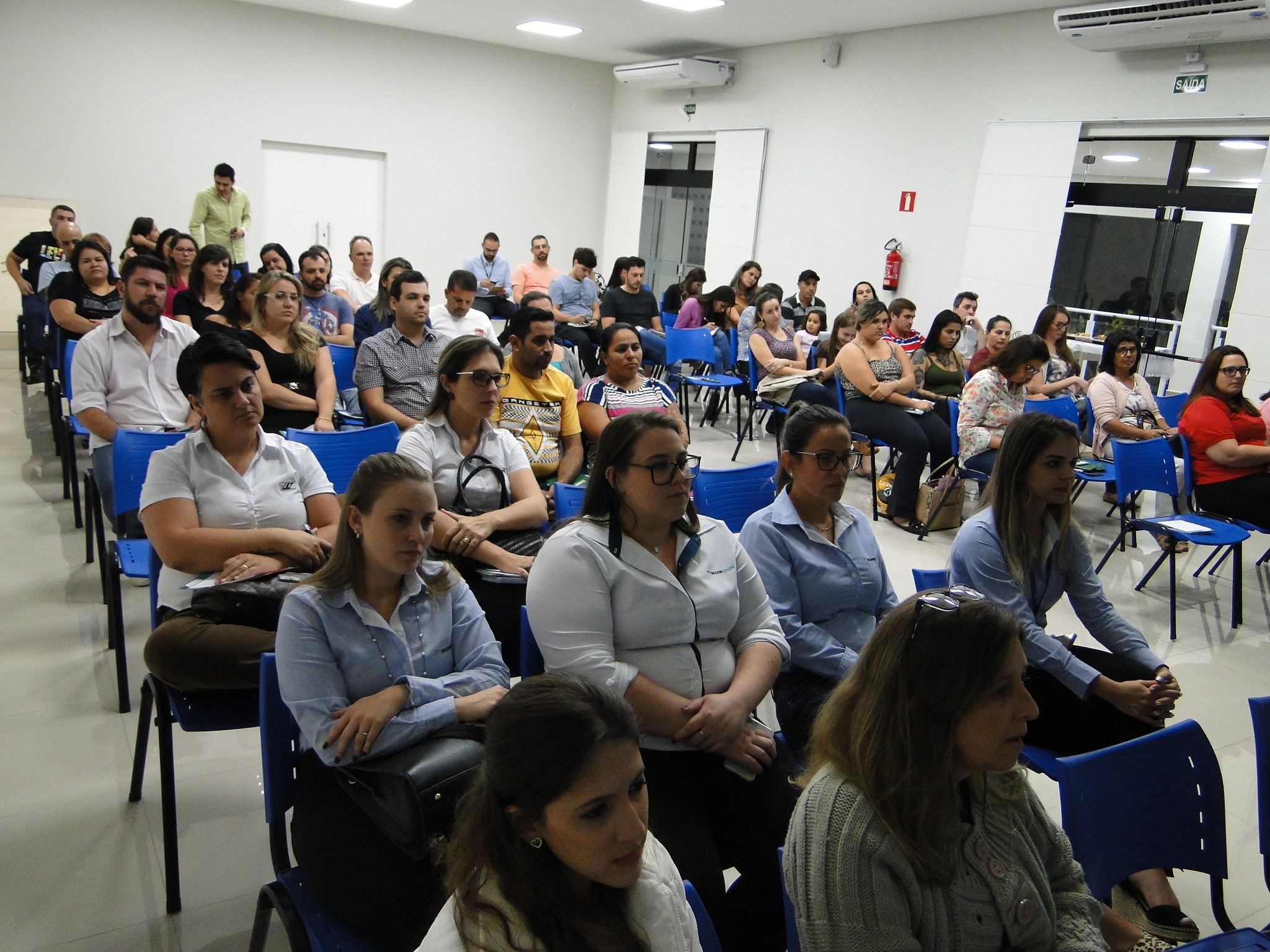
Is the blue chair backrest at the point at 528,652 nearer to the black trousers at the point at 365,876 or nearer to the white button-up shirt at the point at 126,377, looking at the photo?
the black trousers at the point at 365,876

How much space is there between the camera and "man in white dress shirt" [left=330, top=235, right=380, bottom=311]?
7866mm

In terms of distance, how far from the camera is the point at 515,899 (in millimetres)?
1104

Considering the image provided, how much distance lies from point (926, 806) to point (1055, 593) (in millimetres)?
1558

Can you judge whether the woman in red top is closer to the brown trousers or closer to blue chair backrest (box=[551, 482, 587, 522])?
blue chair backrest (box=[551, 482, 587, 522])

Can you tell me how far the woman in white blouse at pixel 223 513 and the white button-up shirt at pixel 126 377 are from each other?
1.50m

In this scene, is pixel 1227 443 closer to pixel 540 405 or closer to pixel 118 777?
pixel 540 405

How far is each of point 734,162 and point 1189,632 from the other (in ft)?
27.6

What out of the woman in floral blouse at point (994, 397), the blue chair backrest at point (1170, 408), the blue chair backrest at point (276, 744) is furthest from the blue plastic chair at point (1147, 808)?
the blue chair backrest at point (1170, 408)

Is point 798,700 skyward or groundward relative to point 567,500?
groundward

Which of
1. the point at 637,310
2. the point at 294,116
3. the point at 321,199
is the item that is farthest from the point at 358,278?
the point at 294,116

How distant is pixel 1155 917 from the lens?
6.84 feet

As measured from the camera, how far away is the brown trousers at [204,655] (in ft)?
6.83

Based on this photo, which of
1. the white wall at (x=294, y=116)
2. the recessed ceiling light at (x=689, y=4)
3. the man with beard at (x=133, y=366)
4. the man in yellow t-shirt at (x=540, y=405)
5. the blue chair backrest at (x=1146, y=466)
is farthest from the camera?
the white wall at (x=294, y=116)

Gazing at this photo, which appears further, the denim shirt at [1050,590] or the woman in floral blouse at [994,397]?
the woman in floral blouse at [994,397]
